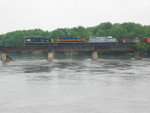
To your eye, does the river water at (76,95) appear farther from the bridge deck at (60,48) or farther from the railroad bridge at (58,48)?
the bridge deck at (60,48)

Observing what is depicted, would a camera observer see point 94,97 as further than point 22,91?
No

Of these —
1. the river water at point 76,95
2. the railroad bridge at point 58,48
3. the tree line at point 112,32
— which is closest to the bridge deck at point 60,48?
the railroad bridge at point 58,48

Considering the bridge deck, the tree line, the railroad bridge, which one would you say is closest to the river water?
the railroad bridge

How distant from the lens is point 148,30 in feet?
496

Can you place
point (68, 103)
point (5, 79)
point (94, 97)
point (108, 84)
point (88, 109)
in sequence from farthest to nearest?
point (5, 79) < point (108, 84) < point (94, 97) < point (68, 103) < point (88, 109)

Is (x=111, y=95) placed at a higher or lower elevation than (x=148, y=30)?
lower

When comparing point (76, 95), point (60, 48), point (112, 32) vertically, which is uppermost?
point (112, 32)

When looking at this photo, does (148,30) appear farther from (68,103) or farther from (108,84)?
(68,103)

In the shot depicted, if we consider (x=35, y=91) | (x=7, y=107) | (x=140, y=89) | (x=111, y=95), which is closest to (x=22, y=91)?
(x=35, y=91)

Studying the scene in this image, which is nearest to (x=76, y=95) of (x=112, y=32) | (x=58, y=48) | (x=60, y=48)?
(x=58, y=48)

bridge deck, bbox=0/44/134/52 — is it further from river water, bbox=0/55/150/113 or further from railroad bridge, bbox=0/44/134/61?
river water, bbox=0/55/150/113

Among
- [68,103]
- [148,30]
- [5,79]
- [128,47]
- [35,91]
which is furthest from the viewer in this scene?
[148,30]

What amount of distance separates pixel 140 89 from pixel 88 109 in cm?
1152

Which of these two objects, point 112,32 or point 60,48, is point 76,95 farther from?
point 112,32
